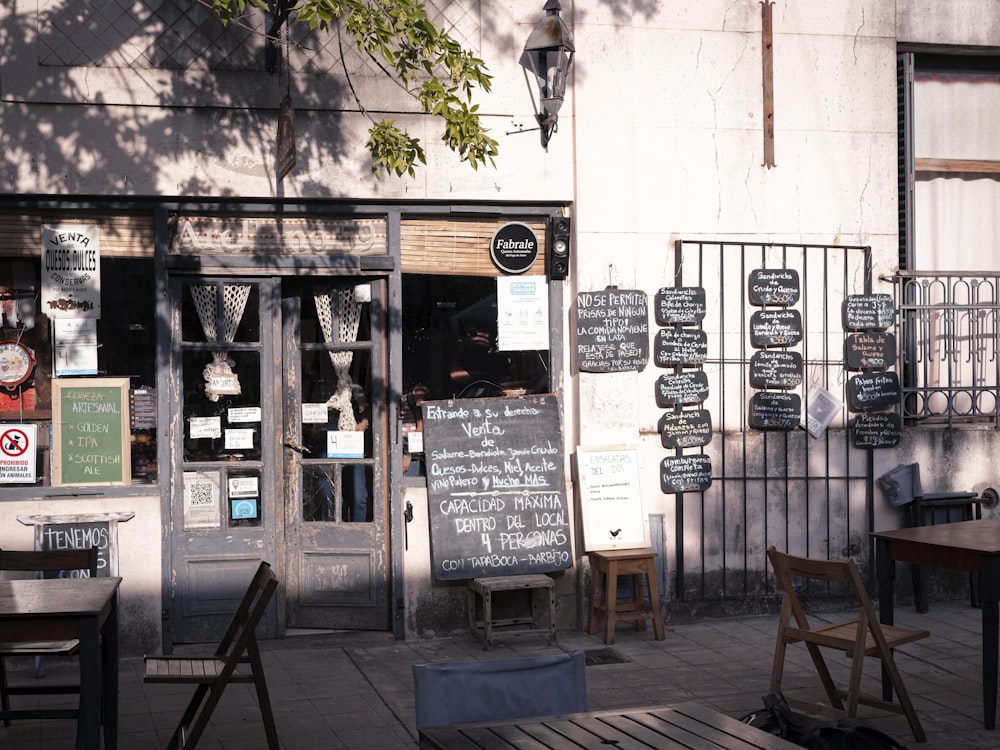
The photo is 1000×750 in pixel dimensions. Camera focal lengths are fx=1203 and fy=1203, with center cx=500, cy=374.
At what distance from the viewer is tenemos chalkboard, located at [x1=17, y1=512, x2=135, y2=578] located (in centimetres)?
761

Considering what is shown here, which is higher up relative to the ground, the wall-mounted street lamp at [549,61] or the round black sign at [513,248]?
the wall-mounted street lamp at [549,61]

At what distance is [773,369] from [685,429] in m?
0.82

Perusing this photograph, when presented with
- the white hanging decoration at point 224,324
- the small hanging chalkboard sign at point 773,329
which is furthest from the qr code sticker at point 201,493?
the small hanging chalkboard sign at point 773,329

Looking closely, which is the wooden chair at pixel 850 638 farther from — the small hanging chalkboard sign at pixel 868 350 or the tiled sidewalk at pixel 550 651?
the small hanging chalkboard sign at pixel 868 350

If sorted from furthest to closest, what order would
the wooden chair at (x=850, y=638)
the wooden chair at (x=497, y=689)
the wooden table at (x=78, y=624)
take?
the wooden chair at (x=850, y=638) → the wooden table at (x=78, y=624) → the wooden chair at (x=497, y=689)

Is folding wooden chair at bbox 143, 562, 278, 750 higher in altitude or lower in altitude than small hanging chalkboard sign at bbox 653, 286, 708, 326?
lower

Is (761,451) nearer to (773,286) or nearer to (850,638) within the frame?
(773,286)

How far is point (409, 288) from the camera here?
27.5ft

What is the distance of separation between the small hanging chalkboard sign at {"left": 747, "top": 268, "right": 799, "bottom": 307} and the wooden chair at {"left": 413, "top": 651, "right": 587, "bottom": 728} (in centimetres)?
539

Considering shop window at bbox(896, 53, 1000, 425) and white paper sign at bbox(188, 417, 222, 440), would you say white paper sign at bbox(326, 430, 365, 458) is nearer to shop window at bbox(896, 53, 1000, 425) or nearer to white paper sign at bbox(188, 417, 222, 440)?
white paper sign at bbox(188, 417, 222, 440)

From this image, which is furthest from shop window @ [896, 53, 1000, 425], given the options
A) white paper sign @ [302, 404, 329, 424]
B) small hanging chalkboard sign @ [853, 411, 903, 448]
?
white paper sign @ [302, 404, 329, 424]

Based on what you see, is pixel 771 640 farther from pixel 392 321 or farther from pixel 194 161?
pixel 194 161

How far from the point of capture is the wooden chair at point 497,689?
12.1ft

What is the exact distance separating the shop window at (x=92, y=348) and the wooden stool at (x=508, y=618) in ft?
7.64
